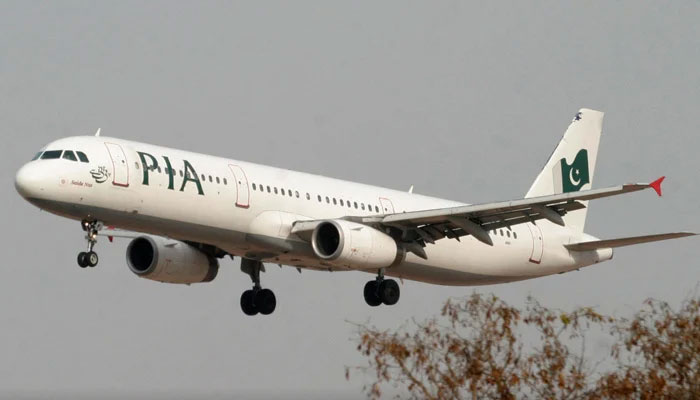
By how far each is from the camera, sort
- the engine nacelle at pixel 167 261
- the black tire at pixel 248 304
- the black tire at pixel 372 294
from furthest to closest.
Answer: the black tire at pixel 248 304 → the engine nacelle at pixel 167 261 → the black tire at pixel 372 294

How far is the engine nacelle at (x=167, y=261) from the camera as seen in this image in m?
44.0

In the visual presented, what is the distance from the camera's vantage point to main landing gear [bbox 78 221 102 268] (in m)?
37.4

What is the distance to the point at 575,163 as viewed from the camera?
5425cm

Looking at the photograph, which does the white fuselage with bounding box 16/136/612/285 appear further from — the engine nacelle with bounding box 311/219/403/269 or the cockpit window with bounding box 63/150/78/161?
the engine nacelle with bounding box 311/219/403/269

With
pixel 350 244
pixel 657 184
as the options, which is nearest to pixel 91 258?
pixel 350 244

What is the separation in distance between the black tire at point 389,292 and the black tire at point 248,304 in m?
5.81

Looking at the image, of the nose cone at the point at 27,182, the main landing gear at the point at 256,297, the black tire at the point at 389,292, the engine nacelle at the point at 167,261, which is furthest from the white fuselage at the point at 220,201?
the main landing gear at the point at 256,297

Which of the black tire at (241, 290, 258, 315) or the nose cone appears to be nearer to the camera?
the nose cone

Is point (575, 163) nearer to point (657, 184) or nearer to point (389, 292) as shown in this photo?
point (389, 292)

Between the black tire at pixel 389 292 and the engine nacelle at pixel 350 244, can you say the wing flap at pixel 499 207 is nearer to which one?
the engine nacelle at pixel 350 244

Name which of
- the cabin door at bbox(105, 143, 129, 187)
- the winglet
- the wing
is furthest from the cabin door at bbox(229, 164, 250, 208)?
the winglet

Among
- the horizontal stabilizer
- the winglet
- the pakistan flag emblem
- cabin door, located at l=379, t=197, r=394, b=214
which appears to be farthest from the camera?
the pakistan flag emblem

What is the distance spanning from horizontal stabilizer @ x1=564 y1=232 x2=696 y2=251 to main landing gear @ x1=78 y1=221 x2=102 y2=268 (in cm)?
1877

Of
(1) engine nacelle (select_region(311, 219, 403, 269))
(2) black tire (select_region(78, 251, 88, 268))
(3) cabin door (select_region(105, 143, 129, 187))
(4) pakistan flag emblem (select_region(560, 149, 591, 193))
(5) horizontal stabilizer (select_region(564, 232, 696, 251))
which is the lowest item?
(2) black tire (select_region(78, 251, 88, 268))
